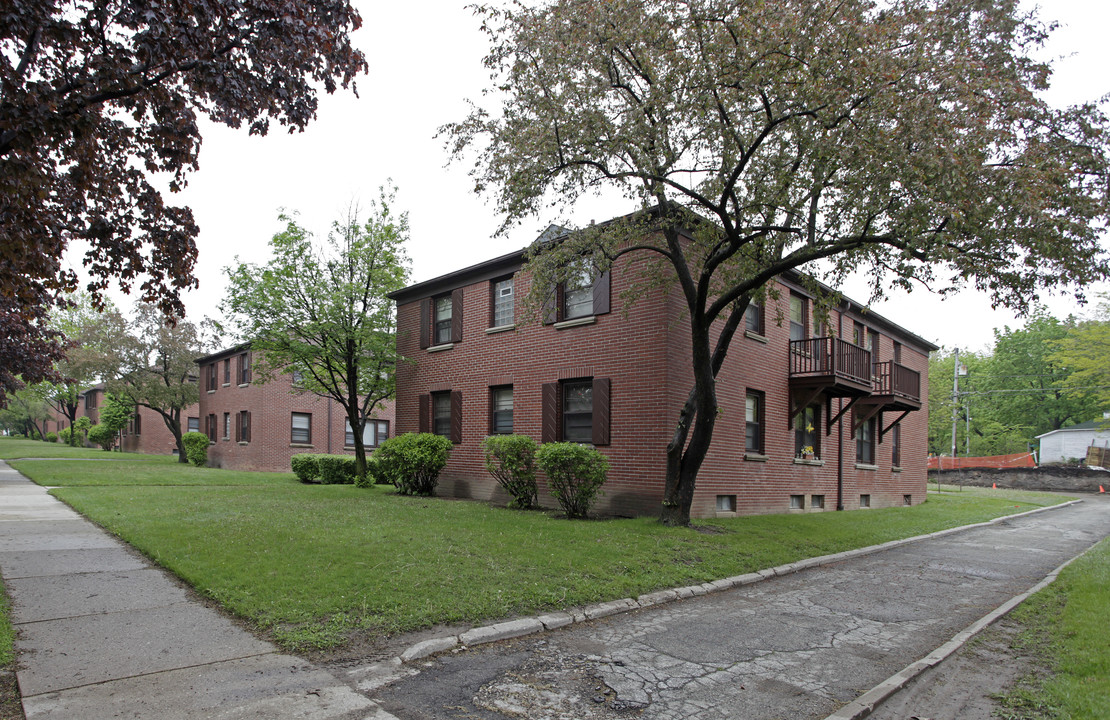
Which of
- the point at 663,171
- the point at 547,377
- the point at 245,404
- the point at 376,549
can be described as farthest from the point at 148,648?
the point at 245,404

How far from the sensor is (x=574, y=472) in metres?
13.2

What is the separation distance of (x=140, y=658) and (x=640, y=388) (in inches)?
408

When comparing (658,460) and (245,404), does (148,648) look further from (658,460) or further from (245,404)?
(245,404)

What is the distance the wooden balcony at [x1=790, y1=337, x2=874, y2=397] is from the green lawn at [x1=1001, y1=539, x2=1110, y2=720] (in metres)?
7.90

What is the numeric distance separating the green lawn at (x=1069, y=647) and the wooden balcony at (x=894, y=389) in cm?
1053

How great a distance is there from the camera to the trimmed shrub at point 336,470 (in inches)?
955

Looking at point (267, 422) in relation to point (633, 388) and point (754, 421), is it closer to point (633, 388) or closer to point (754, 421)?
point (633, 388)

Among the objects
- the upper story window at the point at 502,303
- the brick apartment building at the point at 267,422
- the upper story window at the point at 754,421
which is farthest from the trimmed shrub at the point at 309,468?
the upper story window at the point at 754,421

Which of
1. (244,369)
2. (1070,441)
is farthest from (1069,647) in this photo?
(1070,441)

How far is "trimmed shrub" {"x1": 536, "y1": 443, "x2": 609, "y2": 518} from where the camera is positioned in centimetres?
1309

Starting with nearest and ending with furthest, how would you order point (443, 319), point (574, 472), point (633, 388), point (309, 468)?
point (574, 472) → point (633, 388) → point (443, 319) → point (309, 468)

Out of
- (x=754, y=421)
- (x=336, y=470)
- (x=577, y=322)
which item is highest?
(x=577, y=322)

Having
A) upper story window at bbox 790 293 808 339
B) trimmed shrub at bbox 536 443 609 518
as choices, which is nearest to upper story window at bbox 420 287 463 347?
Result: trimmed shrub at bbox 536 443 609 518

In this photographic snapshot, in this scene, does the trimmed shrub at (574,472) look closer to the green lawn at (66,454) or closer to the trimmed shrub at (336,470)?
the trimmed shrub at (336,470)
